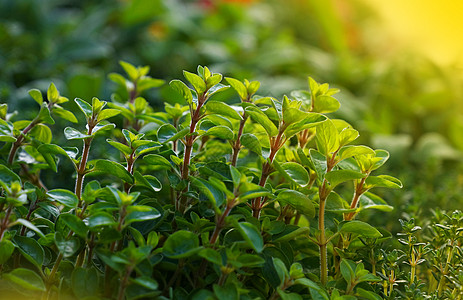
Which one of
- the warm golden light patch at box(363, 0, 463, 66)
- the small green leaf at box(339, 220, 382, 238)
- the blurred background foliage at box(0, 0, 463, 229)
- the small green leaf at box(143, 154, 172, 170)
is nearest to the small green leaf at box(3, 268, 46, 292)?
the small green leaf at box(143, 154, 172, 170)

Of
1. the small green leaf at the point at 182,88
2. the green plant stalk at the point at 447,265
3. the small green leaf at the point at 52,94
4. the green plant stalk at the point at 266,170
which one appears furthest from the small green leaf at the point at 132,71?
the green plant stalk at the point at 447,265

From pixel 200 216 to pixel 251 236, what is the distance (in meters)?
0.20

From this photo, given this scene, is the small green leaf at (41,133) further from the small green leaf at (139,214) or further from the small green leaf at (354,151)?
the small green leaf at (354,151)

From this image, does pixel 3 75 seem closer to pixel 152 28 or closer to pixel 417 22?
pixel 152 28

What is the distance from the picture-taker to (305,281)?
692 millimetres

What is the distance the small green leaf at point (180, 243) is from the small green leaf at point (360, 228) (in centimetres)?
24

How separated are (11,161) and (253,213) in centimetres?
45

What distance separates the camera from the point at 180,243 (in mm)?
704

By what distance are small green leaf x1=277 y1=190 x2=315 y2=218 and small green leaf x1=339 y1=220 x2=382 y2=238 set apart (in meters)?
0.05

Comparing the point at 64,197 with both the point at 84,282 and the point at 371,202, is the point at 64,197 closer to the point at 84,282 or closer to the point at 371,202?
the point at 84,282

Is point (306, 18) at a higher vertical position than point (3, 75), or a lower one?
higher

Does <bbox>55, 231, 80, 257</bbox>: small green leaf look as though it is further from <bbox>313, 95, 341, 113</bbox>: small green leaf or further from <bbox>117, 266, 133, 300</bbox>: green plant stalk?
<bbox>313, 95, 341, 113</bbox>: small green leaf

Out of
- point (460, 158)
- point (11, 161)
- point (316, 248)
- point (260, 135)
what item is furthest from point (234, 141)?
point (460, 158)

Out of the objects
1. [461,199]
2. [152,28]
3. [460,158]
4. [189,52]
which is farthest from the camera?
[152,28]
